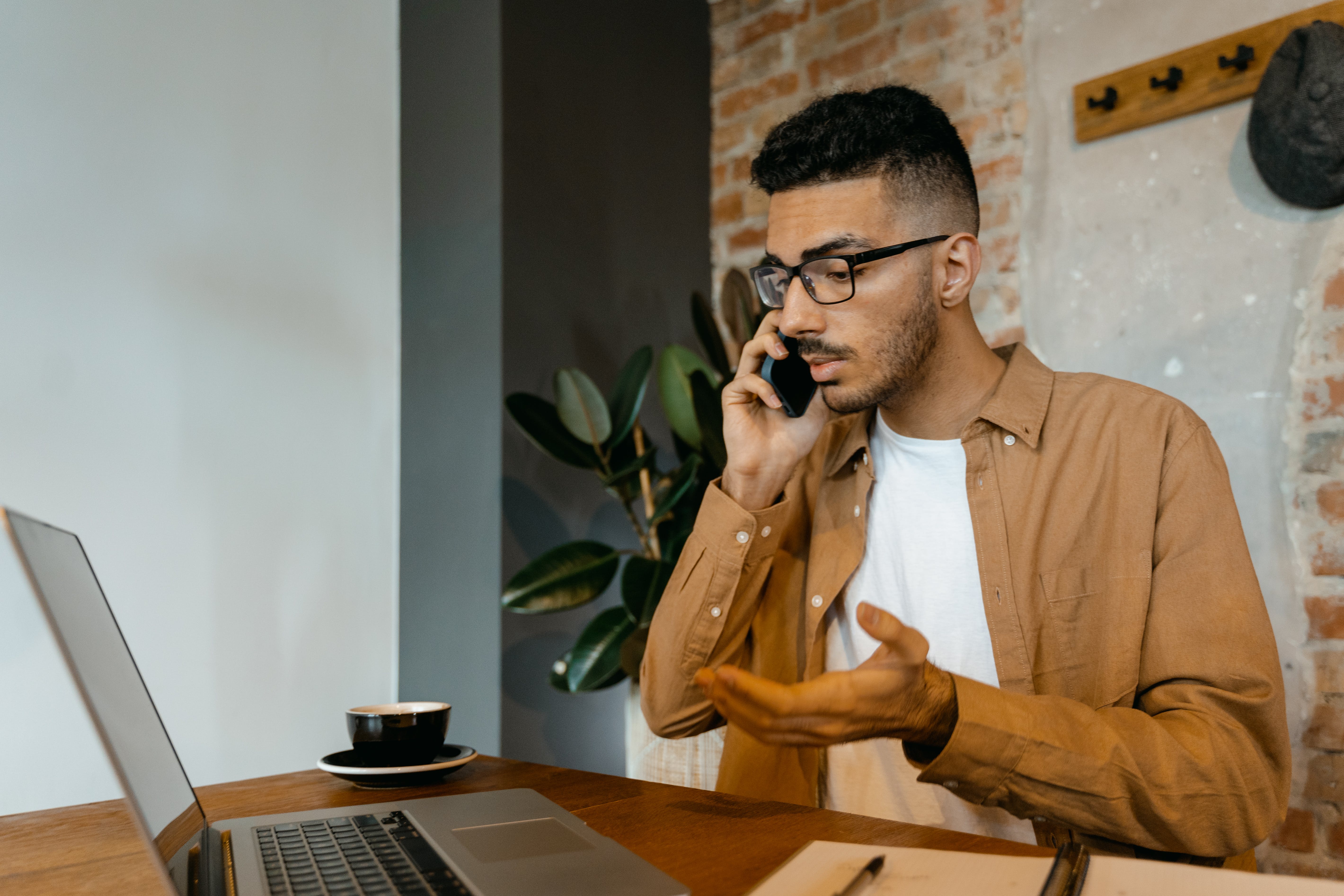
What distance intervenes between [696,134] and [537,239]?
2.52 ft

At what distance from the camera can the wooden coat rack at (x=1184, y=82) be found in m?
1.73

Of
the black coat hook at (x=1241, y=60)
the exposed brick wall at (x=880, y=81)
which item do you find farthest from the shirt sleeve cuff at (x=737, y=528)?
the black coat hook at (x=1241, y=60)

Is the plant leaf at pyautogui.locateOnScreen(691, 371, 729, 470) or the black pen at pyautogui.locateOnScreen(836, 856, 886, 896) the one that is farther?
the plant leaf at pyautogui.locateOnScreen(691, 371, 729, 470)

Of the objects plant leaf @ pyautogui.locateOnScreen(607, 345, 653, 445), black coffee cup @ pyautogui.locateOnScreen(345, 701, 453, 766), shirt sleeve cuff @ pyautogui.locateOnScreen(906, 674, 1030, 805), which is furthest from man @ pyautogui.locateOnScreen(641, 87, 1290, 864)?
plant leaf @ pyautogui.locateOnScreen(607, 345, 653, 445)

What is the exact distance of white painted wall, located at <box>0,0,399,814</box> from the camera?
1.83m

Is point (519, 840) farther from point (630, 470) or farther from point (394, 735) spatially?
point (630, 470)

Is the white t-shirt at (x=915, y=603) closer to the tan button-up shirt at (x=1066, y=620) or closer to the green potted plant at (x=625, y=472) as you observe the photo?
the tan button-up shirt at (x=1066, y=620)

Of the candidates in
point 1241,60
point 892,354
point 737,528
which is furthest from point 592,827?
point 1241,60

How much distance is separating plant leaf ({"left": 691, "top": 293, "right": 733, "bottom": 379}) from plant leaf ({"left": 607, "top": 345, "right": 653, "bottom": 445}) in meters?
0.14

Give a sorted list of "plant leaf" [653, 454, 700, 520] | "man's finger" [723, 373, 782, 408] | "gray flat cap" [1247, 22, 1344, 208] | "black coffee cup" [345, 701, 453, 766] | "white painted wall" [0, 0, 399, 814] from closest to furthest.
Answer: "black coffee cup" [345, 701, 453, 766] < "man's finger" [723, 373, 782, 408] < "gray flat cap" [1247, 22, 1344, 208] < "white painted wall" [0, 0, 399, 814] < "plant leaf" [653, 454, 700, 520]

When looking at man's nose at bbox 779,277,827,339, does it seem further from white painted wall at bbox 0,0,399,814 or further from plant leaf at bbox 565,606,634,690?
white painted wall at bbox 0,0,399,814

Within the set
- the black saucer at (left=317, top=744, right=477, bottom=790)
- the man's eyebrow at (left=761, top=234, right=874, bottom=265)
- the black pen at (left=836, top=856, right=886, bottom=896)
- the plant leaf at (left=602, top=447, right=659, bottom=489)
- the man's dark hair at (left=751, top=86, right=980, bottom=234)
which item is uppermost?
the man's dark hair at (left=751, top=86, right=980, bottom=234)

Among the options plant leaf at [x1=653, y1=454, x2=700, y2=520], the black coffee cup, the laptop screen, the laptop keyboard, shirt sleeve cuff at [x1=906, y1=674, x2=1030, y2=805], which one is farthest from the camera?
plant leaf at [x1=653, y1=454, x2=700, y2=520]

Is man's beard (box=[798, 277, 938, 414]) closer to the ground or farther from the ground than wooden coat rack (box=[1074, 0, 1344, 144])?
closer to the ground
